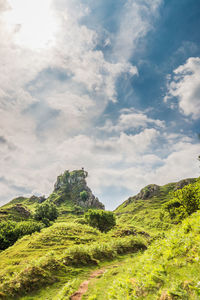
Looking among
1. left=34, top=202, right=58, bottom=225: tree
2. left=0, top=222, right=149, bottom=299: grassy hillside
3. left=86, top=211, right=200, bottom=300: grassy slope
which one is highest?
left=34, top=202, right=58, bottom=225: tree

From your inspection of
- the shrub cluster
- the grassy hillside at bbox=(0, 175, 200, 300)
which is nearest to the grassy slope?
the grassy hillside at bbox=(0, 175, 200, 300)

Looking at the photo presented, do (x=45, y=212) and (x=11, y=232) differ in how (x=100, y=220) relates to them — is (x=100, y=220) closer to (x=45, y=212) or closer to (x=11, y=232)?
(x=11, y=232)

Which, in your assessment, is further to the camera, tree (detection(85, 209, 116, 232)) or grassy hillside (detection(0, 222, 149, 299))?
tree (detection(85, 209, 116, 232))

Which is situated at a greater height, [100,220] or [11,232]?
[11,232]

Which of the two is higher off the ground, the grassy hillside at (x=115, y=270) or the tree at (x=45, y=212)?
the tree at (x=45, y=212)

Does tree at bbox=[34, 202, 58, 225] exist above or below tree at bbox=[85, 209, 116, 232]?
above

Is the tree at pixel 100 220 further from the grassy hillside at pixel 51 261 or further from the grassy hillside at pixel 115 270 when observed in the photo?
the grassy hillside at pixel 115 270

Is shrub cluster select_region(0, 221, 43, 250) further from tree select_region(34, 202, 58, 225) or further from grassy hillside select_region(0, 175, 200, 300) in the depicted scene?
tree select_region(34, 202, 58, 225)

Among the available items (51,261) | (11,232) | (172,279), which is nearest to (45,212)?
(11,232)

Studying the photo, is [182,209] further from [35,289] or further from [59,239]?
[35,289]

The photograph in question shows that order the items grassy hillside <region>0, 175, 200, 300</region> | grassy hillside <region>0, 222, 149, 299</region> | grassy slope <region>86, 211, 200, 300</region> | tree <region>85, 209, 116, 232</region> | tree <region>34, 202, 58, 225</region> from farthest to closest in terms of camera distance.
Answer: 1. tree <region>34, 202, 58, 225</region>
2. tree <region>85, 209, 116, 232</region>
3. grassy hillside <region>0, 222, 149, 299</region>
4. grassy hillside <region>0, 175, 200, 300</region>
5. grassy slope <region>86, 211, 200, 300</region>

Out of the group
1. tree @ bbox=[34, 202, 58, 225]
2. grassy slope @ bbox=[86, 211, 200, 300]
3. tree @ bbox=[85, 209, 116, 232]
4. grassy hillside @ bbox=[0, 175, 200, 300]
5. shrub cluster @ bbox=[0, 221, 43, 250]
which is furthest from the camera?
tree @ bbox=[34, 202, 58, 225]

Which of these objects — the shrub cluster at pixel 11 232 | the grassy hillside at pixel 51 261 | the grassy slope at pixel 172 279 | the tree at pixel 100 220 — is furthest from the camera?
the tree at pixel 100 220

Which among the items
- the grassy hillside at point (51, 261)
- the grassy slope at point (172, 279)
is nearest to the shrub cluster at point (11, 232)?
the grassy hillside at point (51, 261)
